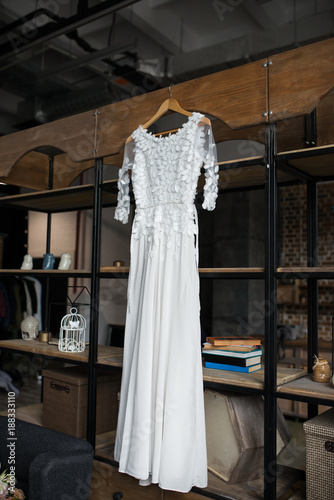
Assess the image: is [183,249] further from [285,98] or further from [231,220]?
[231,220]

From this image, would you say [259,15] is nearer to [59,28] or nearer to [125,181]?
[59,28]

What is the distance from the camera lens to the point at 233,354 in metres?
2.65

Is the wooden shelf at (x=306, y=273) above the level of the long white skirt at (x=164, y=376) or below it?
above

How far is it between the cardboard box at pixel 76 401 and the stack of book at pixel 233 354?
85 centimetres

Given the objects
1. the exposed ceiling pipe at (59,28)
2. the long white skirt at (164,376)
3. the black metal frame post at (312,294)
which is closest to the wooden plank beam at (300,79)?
the black metal frame post at (312,294)

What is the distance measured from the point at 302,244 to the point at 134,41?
4107 mm

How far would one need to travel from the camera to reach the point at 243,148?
15.3 ft

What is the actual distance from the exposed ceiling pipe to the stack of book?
2.33 metres

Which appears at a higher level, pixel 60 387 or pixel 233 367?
pixel 233 367

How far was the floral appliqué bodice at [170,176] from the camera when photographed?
8.47 feet

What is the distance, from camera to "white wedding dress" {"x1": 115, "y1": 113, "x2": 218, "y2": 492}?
2424mm

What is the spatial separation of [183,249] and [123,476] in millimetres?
1373

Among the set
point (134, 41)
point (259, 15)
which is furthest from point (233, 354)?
point (259, 15)

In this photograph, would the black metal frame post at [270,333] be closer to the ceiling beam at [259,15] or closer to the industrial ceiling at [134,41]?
the industrial ceiling at [134,41]
